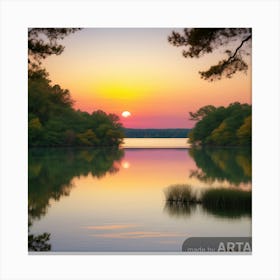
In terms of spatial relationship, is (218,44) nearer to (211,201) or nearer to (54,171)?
(211,201)

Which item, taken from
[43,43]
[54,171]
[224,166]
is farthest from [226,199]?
[43,43]

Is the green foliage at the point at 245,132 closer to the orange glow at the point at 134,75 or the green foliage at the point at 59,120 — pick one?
the orange glow at the point at 134,75

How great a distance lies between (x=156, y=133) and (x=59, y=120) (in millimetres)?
1374

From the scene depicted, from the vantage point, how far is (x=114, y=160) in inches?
368

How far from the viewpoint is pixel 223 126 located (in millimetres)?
9492

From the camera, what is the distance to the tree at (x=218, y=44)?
9.18 metres

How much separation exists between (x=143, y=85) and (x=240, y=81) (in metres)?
1.32

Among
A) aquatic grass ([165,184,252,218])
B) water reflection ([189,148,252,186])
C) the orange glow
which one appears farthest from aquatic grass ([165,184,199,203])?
the orange glow
